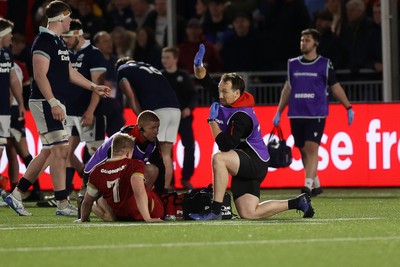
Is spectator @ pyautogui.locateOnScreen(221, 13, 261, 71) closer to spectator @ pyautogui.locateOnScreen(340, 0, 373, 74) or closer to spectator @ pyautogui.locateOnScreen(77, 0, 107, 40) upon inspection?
spectator @ pyautogui.locateOnScreen(340, 0, 373, 74)

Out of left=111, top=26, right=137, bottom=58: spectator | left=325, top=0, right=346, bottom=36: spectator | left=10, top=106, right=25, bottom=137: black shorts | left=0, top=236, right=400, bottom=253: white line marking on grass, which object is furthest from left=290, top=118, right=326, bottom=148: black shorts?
left=0, top=236, right=400, bottom=253: white line marking on grass

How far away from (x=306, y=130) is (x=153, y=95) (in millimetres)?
A: 2229

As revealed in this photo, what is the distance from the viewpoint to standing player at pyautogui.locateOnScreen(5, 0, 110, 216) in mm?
14414

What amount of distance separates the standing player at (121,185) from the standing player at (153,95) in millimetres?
4742

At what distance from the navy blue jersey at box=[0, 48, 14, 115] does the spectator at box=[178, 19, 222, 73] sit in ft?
20.4

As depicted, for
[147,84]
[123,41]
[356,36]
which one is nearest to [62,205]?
[147,84]

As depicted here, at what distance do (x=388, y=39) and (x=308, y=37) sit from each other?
2527 millimetres

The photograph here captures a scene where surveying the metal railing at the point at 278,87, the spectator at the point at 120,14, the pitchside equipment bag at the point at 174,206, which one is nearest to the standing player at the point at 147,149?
the pitchside equipment bag at the point at 174,206

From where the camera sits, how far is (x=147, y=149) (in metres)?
13.8

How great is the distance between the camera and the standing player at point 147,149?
1365cm

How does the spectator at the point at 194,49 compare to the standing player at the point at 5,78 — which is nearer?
the standing player at the point at 5,78

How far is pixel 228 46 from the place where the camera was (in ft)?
75.6

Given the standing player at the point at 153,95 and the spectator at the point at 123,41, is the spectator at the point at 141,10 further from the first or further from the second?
the standing player at the point at 153,95

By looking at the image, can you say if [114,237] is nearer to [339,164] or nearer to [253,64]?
[339,164]
